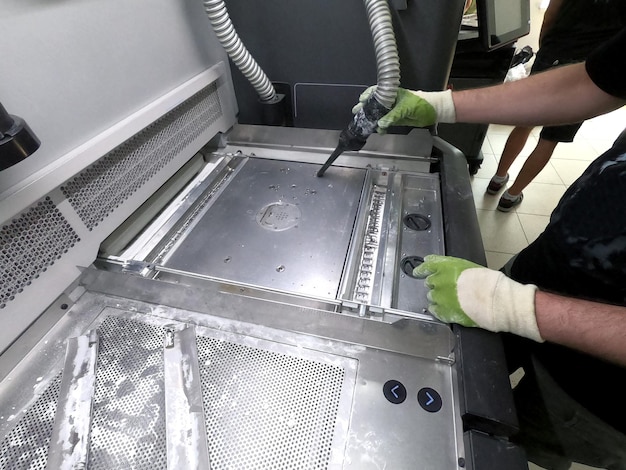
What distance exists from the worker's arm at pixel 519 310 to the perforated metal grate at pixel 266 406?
11.4 inches

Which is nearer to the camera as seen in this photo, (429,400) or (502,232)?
(429,400)

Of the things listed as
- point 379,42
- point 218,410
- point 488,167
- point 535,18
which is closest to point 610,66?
point 379,42

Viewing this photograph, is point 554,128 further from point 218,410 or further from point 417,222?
point 218,410

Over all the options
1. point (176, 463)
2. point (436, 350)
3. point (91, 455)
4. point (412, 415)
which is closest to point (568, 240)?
point (436, 350)

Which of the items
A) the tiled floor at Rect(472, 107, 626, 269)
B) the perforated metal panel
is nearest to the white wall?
the tiled floor at Rect(472, 107, 626, 269)

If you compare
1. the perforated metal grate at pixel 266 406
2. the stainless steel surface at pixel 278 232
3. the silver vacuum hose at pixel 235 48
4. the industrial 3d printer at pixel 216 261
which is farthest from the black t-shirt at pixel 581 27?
→ the perforated metal grate at pixel 266 406

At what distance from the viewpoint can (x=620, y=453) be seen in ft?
2.50

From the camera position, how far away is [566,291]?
28.7 inches

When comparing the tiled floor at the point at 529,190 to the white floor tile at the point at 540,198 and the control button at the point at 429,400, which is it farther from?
the control button at the point at 429,400

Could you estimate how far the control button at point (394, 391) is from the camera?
1.87 ft

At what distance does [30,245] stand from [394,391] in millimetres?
777

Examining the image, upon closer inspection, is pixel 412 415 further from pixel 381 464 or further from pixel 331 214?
pixel 331 214

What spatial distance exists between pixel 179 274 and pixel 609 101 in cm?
118

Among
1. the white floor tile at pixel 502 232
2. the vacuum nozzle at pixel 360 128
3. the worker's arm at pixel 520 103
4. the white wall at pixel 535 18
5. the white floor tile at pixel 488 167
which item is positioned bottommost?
the white floor tile at pixel 488 167
